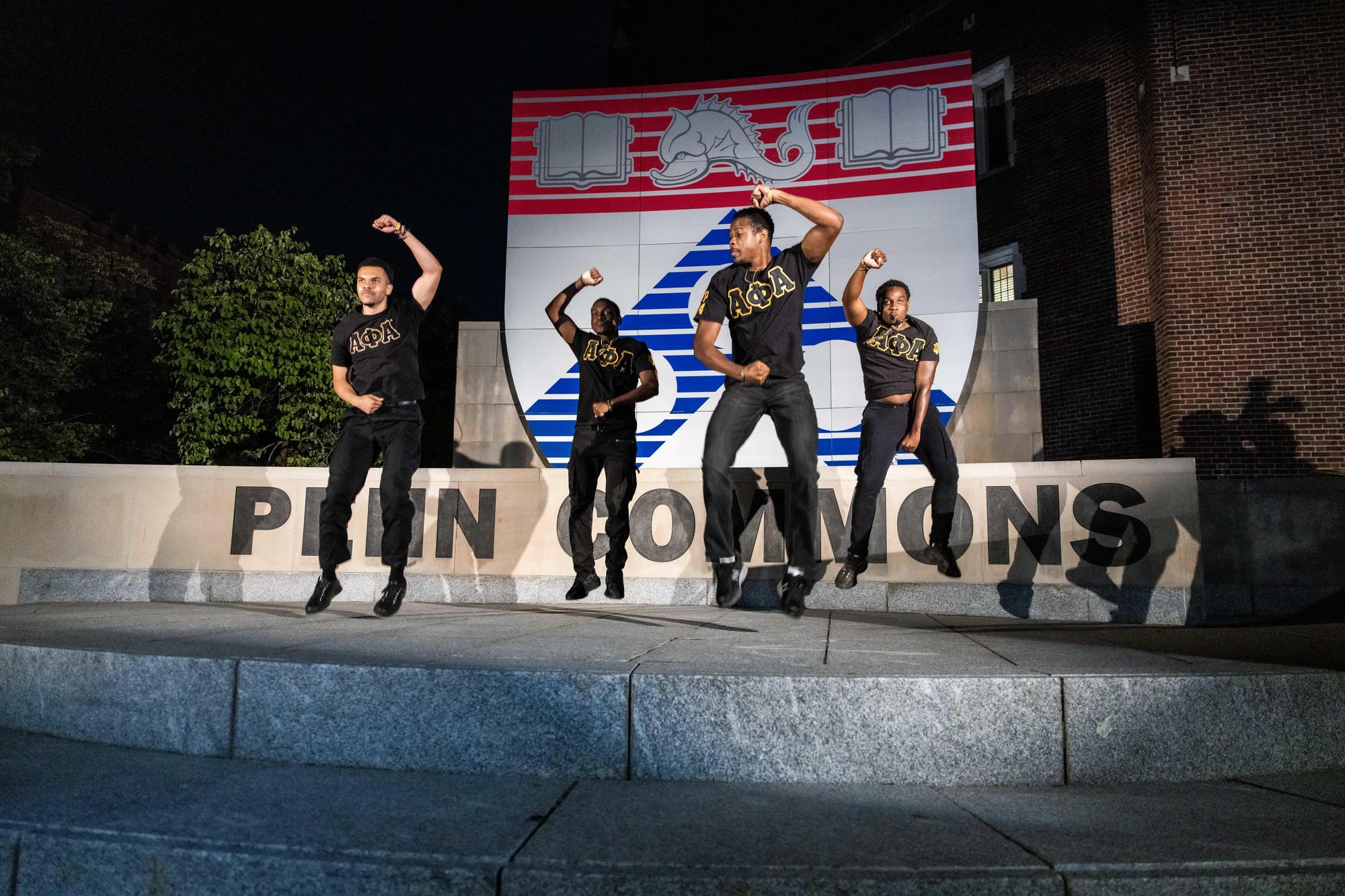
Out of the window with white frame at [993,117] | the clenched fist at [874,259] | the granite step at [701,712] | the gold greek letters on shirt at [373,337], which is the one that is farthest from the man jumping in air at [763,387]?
the window with white frame at [993,117]

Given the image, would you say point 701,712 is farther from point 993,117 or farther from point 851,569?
point 993,117

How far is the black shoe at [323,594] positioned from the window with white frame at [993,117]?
16.0 metres

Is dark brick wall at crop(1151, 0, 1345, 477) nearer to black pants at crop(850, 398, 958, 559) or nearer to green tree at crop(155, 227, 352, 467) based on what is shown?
black pants at crop(850, 398, 958, 559)

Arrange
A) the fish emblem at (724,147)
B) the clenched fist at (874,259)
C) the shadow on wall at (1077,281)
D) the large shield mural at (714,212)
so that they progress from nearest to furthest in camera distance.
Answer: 1. the clenched fist at (874,259)
2. the large shield mural at (714,212)
3. the fish emblem at (724,147)
4. the shadow on wall at (1077,281)

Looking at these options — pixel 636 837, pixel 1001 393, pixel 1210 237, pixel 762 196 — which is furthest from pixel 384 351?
pixel 1210 237

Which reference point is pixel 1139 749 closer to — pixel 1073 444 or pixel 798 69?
pixel 1073 444

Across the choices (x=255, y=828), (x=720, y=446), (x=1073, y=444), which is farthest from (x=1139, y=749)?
(x=1073, y=444)

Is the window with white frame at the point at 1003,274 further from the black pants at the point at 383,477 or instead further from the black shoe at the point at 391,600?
the black shoe at the point at 391,600

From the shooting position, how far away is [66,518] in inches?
319

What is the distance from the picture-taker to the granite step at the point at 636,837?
190cm

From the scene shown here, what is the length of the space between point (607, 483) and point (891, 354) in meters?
2.33

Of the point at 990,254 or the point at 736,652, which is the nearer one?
the point at 736,652

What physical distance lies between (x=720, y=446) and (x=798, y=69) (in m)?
20.8

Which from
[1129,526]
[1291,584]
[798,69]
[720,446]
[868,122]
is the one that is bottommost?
[1291,584]
